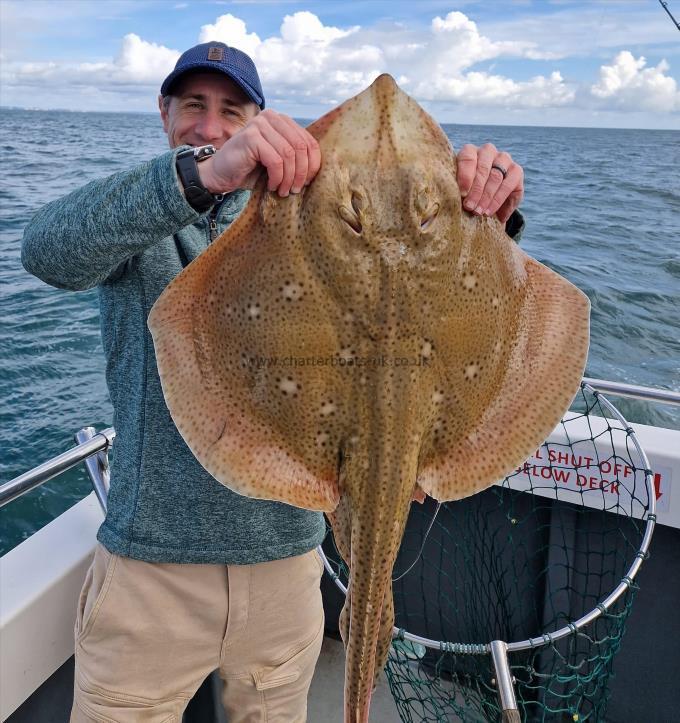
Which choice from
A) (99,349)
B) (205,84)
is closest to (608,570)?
(205,84)

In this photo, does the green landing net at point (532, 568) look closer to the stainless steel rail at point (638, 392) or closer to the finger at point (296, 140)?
the stainless steel rail at point (638, 392)

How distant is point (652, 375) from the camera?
9.14 m

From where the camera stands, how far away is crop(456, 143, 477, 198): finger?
1560 millimetres

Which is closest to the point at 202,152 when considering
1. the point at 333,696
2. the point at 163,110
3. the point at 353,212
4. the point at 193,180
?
the point at 193,180

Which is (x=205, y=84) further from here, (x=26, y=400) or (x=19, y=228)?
(x=19, y=228)

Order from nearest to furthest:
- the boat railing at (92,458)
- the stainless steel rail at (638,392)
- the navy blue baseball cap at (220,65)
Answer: the navy blue baseball cap at (220,65), the boat railing at (92,458), the stainless steel rail at (638,392)

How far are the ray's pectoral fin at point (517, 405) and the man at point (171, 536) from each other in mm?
473

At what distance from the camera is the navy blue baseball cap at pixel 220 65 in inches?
90.4

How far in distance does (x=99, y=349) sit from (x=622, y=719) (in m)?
9.07

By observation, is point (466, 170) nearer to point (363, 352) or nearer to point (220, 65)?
point (363, 352)

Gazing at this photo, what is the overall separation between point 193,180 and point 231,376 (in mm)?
526

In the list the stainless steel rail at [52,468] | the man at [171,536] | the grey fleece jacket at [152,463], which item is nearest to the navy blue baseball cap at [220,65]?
the man at [171,536]

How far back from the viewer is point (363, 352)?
5.00 ft
